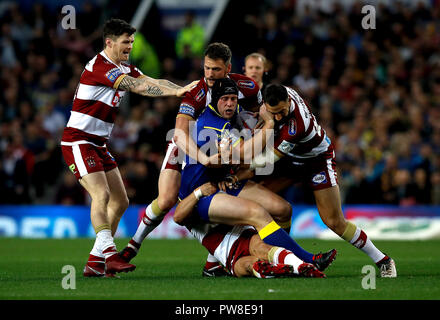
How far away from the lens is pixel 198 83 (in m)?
8.69

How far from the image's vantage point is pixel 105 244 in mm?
8344

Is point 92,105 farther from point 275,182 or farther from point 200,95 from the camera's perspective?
point 275,182

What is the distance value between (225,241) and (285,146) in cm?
117

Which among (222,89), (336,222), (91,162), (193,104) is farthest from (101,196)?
(336,222)

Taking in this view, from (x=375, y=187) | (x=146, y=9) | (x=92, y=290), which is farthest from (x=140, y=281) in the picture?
(x=146, y=9)

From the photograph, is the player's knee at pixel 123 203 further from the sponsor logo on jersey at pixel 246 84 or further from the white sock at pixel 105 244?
the sponsor logo on jersey at pixel 246 84

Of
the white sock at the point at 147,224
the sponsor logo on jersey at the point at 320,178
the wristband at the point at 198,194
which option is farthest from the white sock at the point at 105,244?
the sponsor logo on jersey at the point at 320,178

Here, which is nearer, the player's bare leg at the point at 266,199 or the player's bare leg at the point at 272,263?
the player's bare leg at the point at 272,263

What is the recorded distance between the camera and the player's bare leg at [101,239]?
826 centimetres

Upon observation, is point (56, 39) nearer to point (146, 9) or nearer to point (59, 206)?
point (146, 9)

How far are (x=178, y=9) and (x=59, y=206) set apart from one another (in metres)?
6.84

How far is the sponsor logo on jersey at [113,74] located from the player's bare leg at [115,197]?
1209 mm

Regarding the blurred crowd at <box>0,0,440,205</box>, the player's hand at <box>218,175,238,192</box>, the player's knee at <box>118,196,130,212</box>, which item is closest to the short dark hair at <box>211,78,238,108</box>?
the player's hand at <box>218,175,238,192</box>

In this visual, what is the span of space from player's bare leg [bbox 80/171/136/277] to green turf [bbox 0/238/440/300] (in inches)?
8.4
